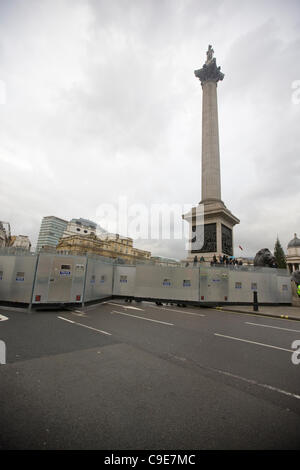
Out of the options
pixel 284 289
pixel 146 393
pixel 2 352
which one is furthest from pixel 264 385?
pixel 284 289

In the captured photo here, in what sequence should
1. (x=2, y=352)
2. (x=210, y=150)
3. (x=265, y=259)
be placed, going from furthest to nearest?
(x=210, y=150)
(x=265, y=259)
(x=2, y=352)

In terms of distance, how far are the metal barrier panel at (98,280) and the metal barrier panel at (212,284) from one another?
7.09 metres

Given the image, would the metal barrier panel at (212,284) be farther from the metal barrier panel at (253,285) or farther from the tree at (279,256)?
the tree at (279,256)

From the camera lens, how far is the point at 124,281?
1670 cm

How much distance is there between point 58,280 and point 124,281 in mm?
6375

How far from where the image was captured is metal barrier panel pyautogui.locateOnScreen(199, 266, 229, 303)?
15076 millimetres

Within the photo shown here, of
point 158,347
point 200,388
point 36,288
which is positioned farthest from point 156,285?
point 200,388

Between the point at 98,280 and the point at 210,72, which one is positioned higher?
the point at 210,72

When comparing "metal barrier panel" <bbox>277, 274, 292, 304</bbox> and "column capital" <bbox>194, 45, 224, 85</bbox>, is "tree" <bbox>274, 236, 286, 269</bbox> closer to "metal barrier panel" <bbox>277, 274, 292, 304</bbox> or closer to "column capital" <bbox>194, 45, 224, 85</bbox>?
"metal barrier panel" <bbox>277, 274, 292, 304</bbox>

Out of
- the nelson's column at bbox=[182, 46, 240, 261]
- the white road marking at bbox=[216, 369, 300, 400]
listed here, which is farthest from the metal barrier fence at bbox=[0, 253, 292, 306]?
the white road marking at bbox=[216, 369, 300, 400]

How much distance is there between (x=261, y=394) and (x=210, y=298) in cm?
1213

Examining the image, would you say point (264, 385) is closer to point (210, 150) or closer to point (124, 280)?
point (124, 280)
